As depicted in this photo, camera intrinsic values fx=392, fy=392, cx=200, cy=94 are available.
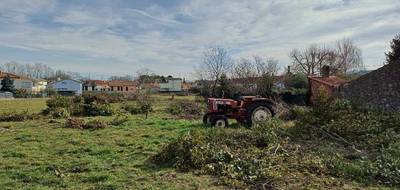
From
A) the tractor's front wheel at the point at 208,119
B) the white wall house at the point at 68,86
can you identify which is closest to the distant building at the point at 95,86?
the white wall house at the point at 68,86

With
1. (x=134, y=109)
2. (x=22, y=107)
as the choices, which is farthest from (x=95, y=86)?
(x=134, y=109)

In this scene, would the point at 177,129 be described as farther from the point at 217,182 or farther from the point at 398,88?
the point at 398,88

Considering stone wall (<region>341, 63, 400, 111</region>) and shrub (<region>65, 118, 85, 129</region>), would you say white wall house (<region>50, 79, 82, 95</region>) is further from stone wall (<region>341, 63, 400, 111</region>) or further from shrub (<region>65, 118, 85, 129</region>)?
stone wall (<region>341, 63, 400, 111</region>)

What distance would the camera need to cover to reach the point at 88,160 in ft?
31.2

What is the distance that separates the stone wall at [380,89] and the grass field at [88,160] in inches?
352

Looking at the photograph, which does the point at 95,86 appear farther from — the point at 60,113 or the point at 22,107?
the point at 60,113

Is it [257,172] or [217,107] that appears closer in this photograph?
[257,172]

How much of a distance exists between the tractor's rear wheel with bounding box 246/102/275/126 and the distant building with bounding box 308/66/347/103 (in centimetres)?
182

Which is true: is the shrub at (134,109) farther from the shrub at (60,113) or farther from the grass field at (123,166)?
the grass field at (123,166)

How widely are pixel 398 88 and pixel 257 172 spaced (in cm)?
1266

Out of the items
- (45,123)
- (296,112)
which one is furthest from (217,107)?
(45,123)

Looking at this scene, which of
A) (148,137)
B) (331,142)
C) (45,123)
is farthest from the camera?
(45,123)

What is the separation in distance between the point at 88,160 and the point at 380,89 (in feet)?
46.1

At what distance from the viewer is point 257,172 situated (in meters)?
7.66
